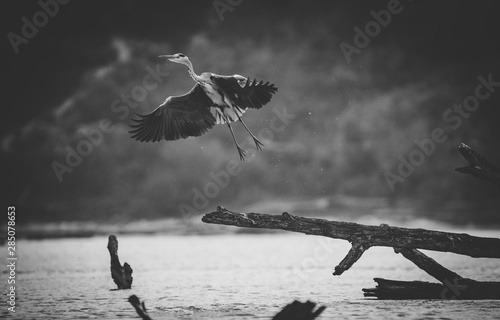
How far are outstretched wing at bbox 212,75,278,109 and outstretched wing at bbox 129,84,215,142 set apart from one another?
3.58ft

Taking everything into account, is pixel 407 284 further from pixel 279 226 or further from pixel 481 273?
pixel 481 273

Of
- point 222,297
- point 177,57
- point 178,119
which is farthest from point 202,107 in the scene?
point 222,297

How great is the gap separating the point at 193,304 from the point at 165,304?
65 centimetres

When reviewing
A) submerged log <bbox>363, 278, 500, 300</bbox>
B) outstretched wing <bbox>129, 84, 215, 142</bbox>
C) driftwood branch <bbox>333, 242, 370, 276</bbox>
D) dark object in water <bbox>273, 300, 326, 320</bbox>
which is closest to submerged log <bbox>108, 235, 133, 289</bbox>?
outstretched wing <bbox>129, 84, 215, 142</bbox>

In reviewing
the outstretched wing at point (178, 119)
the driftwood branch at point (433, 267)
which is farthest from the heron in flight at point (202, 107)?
the driftwood branch at point (433, 267)

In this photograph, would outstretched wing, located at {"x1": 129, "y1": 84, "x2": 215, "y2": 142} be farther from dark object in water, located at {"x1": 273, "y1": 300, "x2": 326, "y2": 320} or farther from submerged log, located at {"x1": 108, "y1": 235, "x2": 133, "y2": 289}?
dark object in water, located at {"x1": 273, "y1": 300, "x2": 326, "y2": 320}

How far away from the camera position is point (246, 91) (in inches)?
494

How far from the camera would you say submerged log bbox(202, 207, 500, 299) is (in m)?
10.8

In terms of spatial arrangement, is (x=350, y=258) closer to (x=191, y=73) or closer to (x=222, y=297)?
(x=222, y=297)

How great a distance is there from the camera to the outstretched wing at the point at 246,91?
1244 centimetres

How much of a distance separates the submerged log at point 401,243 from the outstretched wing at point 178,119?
3.77 meters

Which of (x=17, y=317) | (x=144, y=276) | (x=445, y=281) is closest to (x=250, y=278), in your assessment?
(x=144, y=276)

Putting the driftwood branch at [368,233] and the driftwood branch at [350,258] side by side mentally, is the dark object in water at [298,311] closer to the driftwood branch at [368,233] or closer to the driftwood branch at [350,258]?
the driftwood branch at [350,258]

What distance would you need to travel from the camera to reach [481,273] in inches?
786
